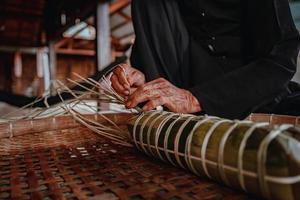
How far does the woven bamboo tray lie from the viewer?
0.40 metres

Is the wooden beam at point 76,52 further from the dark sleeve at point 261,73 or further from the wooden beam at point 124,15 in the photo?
the dark sleeve at point 261,73

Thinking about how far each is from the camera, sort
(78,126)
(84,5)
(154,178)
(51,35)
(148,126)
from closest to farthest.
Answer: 1. (154,178)
2. (148,126)
3. (78,126)
4. (84,5)
5. (51,35)

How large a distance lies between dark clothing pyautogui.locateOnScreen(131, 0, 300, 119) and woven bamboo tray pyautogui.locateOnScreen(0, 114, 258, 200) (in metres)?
0.34

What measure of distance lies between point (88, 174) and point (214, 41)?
32.3 inches

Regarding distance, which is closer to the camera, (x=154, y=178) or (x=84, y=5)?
(x=154, y=178)

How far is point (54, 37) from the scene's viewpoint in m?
7.23

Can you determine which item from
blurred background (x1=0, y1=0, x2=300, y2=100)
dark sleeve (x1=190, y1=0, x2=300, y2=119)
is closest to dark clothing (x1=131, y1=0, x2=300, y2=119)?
dark sleeve (x1=190, y1=0, x2=300, y2=119)

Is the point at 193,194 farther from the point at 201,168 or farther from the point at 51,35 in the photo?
the point at 51,35

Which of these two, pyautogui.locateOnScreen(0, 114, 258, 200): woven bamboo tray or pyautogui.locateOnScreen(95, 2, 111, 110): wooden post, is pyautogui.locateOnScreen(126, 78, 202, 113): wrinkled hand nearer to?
pyautogui.locateOnScreen(0, 114, 258, 200): woven bamboo tray

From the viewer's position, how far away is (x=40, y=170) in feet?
1.68

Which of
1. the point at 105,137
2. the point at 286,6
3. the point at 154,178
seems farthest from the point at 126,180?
the point at 286,6

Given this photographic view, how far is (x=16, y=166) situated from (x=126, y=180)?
0.25 m

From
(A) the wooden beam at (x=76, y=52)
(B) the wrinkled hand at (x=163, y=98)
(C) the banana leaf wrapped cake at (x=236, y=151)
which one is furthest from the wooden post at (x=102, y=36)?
(A) the wooden beam at (x=76, y=52)

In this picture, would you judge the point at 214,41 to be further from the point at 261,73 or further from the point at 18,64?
the point at 18,64
